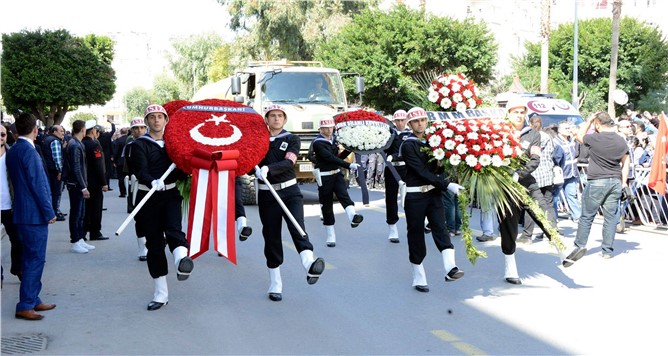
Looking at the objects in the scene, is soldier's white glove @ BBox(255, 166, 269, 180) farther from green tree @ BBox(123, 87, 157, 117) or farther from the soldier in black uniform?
green tree @ BBox(123, 87, 157, 117)

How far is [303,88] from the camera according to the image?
19125 mm

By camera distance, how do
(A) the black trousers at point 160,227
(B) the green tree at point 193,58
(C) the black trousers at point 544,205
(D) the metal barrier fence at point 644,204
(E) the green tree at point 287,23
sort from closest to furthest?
(A) the black trousers at point 160,227, (C) the black trousers at point 544,205, (D) the metal barrier fence at point 644,204, (E) the green tree at point 287,23, (B) the green tree at point 193,58

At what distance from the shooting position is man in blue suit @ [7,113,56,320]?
7484 millimetres

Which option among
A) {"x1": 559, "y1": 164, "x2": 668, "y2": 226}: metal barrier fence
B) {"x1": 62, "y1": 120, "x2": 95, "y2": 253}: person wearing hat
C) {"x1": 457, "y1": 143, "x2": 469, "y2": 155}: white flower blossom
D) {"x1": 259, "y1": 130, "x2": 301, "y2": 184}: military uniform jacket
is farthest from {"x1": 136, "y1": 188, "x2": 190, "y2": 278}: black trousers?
{"x1": 559, "y1": 164, "x2": 668, "y2": 226}: metal barrier fence

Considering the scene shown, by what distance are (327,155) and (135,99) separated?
362ft

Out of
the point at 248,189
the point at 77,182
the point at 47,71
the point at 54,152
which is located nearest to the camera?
the point at 77,182

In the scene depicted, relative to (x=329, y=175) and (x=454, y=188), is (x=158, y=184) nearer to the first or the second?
(x=454, y=188)

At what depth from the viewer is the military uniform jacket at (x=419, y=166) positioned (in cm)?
841

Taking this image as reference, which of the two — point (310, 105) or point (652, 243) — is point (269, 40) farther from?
point (652, 243)

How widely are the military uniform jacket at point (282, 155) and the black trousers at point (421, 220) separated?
4.31 feet

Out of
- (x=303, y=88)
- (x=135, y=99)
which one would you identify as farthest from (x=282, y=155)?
(x=135, y=99)

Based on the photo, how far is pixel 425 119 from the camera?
8938mm

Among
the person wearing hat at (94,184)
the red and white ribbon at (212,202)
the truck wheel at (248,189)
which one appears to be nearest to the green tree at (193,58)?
the truck wheel at (248,189)

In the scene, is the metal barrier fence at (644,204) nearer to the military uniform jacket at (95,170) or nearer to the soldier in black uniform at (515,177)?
the soldier in black uniform at (515,177)
